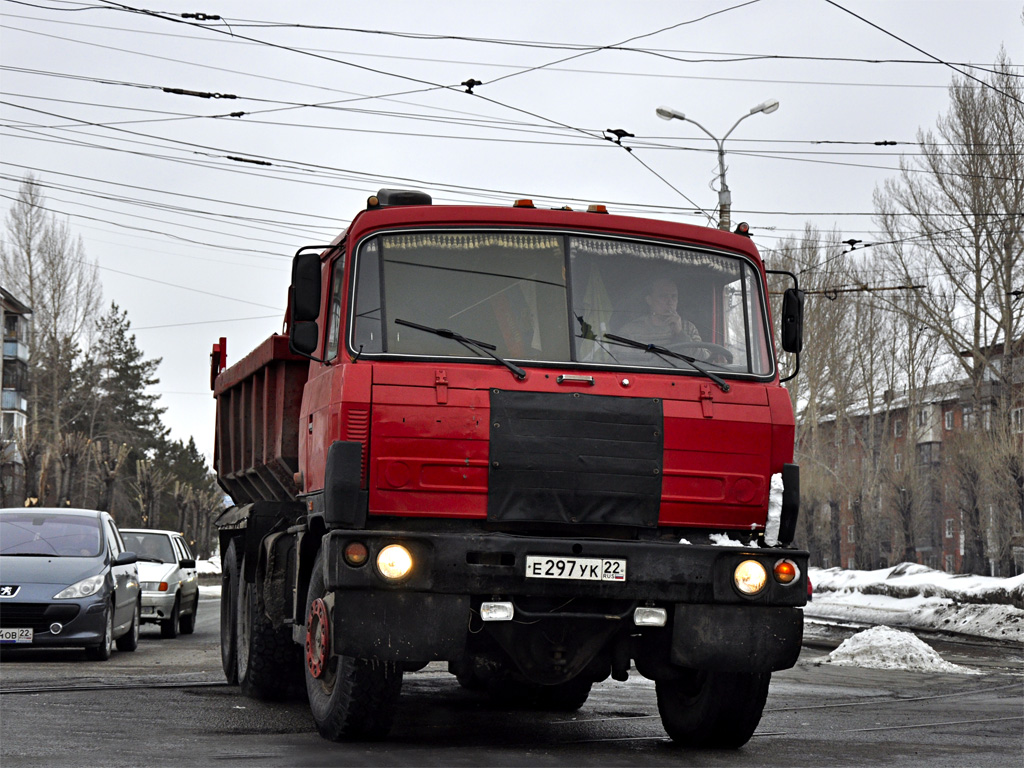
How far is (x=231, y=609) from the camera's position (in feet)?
37.9

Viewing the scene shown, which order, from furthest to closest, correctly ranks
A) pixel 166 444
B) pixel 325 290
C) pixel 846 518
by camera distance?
pixel 166 444, pixel 846 518, pixel 325 290

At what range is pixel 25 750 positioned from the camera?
23.3 ft

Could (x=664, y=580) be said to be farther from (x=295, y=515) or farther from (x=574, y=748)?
(x=295, y=515)

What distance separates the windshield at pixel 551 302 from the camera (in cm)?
747

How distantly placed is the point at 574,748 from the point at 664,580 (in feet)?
3.90

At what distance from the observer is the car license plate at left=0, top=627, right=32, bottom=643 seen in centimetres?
1366

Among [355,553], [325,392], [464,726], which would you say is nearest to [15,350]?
[464,726]

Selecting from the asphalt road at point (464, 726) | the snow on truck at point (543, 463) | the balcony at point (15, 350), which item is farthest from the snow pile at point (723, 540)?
the balcony at point (15, 350)

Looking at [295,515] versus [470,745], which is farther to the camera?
[295,515]

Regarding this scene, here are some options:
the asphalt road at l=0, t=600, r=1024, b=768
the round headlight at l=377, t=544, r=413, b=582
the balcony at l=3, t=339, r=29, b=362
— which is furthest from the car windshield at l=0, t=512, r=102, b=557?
the balcony at l=3, t=339, r=29, b=362

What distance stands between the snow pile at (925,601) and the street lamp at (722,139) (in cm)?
894

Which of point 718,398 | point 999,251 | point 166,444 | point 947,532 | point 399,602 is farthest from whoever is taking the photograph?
point 166,444

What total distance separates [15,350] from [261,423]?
68411 mm

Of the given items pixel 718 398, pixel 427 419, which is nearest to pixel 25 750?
pixel 427 419
